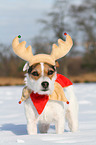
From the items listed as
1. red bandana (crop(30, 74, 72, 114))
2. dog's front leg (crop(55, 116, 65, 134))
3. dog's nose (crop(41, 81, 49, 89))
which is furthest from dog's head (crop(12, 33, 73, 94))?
dog's front leg (crop(55, 116, 65, 134))

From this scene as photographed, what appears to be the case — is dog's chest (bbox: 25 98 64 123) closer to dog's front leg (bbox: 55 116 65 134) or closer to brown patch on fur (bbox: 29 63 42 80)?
dog's front leg (bbox: 55 116 65 134)

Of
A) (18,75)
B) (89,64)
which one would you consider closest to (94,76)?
(89,64)

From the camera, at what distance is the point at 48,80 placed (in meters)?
3.87

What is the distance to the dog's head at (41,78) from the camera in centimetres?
384

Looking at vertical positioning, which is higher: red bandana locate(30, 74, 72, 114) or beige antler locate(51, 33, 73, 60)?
Answer: beige antler locate(51, 33, 73, 60)

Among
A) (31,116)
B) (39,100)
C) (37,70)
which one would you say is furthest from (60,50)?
(31,116)

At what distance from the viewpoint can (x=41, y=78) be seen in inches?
153

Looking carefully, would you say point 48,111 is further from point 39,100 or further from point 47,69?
point 47,69

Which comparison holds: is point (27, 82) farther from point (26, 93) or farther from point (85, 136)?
point (85, 136)

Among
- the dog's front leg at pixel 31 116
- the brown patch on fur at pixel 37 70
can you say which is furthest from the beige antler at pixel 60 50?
the dog's front leg at pixel 31 116

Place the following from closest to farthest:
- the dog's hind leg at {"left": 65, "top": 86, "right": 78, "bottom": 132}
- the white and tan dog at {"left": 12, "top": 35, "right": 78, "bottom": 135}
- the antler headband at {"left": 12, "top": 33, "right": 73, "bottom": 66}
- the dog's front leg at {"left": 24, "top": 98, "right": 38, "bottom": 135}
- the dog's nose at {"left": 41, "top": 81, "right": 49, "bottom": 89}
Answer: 1. the dog's nose at {"left": 41, "top": 81, "right": 49, "bottom": 89}
2. the white and tan dog at {"left": 12, "top": 35, "right": 78, "bottom": 135}
3. the antler headband at {"left": 12, "top": 33, "right": 73, "bottom": 66}
4. the dog's front leg at {"left": 24, "top": 98, "right": 38, "bottom": 135}
5. the dog's hind leg at {"left": 65, "top": 86, "right": 78, "bottom": 132}

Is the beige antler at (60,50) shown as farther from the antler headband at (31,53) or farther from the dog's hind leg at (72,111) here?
the dog's hind leg at (72,111)

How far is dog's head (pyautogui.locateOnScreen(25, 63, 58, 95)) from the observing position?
384 cm

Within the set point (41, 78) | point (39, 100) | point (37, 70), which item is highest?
point (37, 70)
